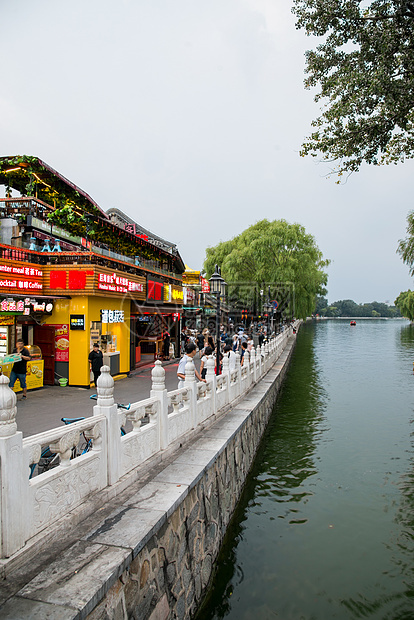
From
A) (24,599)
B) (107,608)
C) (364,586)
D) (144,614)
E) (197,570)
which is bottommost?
(364,586)

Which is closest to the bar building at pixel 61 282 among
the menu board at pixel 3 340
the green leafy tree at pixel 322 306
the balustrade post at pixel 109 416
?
the menu board at pixel 3 340

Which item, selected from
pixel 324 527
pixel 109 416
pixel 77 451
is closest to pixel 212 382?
pixel 77 451

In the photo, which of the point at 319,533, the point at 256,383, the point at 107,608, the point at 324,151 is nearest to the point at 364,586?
the point at 319,533

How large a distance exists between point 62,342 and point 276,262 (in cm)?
2706

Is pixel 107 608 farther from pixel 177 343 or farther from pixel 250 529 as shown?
pixel 177 343

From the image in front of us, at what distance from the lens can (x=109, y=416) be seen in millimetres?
4445

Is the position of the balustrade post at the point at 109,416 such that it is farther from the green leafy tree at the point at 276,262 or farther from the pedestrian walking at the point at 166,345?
the green leafy tree at the point at 276,262

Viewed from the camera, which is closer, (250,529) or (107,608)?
(107,608)

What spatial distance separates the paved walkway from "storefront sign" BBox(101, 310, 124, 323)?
7.05 ft

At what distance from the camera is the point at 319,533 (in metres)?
7.14

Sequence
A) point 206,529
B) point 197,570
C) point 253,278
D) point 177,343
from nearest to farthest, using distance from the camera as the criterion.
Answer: point 197,570 < point 206,529 < point 177,343 < point 253,278

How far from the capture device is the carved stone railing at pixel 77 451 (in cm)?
309

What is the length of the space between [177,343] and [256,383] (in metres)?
8.80

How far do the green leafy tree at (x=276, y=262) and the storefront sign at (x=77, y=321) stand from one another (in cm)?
2532
